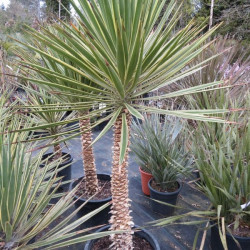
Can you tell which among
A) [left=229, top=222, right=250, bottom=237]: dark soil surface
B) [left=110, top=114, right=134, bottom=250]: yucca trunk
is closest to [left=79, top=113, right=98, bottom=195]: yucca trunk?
[left=110, top=114, right=134, bottom=250]: yucca trunk

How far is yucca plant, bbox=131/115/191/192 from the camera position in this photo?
2.25 metres

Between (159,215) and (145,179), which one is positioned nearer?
(159,215)

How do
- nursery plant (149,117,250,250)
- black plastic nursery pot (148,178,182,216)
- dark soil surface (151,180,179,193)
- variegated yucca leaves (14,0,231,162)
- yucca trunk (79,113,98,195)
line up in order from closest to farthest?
1. variegated yucca leaves (14,0,231,162)
2. nursery plant (149,117,250,250)
3. yucca trunk (79,113,98,195)
4. black plastic nursery pot (148,178,182,216)
5. dark soil surface (151,180,179,193)

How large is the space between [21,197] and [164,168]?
1416 mm

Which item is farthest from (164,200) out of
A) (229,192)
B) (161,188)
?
(229,192)

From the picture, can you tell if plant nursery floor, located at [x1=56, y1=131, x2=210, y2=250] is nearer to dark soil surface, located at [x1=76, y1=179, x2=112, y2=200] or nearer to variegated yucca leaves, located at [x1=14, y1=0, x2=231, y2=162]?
dark soil surface, located at [x1=76, y1=179, x2=112, y2=200]

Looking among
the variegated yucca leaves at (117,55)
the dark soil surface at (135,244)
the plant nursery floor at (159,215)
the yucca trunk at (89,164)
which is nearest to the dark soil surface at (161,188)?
the plant nursery floor at (159,215)

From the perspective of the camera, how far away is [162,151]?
2293mm

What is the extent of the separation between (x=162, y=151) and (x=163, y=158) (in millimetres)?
66

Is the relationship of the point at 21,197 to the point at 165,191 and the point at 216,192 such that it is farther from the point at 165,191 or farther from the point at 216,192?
the point at 165,191

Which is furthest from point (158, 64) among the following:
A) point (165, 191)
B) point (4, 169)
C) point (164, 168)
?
point (165, 191)

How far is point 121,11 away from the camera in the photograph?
1.11 metres

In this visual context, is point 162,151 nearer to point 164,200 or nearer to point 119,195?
point 164,200

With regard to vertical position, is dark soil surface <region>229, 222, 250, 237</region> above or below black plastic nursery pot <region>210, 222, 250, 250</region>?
above
